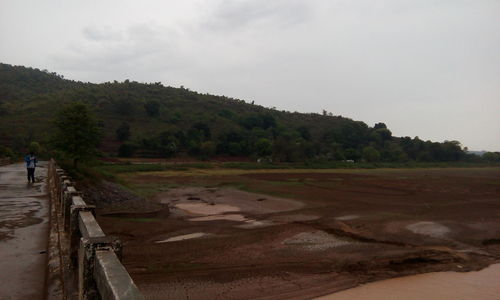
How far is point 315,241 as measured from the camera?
13.2m

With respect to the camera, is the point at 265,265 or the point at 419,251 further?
the point at 419,251

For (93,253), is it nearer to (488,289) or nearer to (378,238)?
(488,289)

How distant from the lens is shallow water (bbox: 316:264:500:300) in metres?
9.06

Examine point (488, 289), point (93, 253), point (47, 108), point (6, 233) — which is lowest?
point (488, 289)

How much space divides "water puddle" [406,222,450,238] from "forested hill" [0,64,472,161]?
45407mm

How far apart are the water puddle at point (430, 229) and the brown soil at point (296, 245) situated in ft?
0.13

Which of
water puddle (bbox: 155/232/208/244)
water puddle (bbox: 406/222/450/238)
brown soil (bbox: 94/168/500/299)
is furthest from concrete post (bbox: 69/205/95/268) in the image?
water puddle (bbox: 406/222/450/238)

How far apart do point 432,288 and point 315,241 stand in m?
4.19

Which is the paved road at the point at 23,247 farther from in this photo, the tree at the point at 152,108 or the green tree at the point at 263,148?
the tree at the point at 152,108

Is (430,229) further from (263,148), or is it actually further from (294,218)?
(263,148)

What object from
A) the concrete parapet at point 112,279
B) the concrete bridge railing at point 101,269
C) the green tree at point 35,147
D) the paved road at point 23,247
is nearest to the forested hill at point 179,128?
the green tree at point 35,147

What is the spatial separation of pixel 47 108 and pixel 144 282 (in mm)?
70482

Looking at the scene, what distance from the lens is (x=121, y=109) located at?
81.4 metres

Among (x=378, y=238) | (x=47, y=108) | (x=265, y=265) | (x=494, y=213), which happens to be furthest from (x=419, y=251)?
(x=47, y=108)
